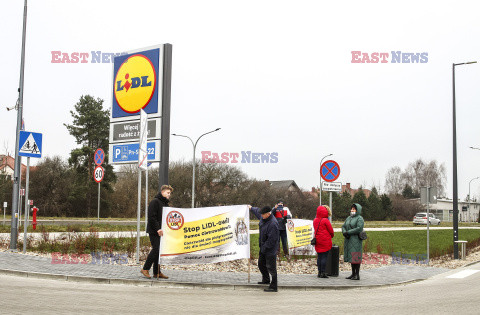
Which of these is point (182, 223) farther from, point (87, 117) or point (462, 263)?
point (87, 117)

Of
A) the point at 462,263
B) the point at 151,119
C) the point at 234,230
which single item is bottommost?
the point at 462,263

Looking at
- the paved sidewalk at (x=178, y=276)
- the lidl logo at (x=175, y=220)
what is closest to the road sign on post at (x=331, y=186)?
the paved sidewalk at (x=178, y=276)

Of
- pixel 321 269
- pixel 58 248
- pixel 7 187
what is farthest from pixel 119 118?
pixel 7 187

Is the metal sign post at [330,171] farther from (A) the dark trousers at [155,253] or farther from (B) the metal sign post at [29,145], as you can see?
(B) the metal sign post at [29,145]

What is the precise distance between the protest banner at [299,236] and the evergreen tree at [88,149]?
149 feet

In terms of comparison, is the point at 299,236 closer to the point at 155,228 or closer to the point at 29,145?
the point at 155,228

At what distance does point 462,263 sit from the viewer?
18.2 m

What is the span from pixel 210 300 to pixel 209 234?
101 inches

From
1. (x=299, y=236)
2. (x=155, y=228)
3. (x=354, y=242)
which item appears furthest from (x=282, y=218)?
(x=155, y=228)

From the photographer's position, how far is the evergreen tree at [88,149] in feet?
190

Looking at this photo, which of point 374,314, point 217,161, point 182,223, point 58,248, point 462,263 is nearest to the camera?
point 374,314

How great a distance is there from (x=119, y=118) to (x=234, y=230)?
7.35 m

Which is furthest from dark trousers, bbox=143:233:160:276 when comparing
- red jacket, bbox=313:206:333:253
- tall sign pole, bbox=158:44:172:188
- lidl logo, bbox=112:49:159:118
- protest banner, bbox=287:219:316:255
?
lidl logo, bbox=112:49:159:118

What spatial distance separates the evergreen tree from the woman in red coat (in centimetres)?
4863
